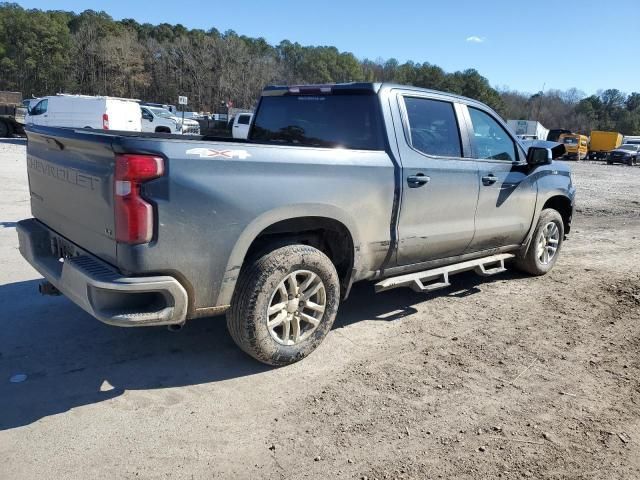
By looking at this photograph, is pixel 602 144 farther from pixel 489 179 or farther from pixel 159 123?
pixel 489 179

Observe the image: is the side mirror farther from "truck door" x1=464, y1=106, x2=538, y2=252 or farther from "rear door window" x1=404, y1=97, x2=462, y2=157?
"rear door window" x1=404, y1=97, x2=462, y2=157

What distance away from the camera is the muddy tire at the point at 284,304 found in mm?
3389

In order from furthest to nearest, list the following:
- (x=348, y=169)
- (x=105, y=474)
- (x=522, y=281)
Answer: (x=522, y=281) → (x=348, y=169) → (x=105, y=474)

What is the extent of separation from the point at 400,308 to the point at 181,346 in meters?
Answer: 2.12

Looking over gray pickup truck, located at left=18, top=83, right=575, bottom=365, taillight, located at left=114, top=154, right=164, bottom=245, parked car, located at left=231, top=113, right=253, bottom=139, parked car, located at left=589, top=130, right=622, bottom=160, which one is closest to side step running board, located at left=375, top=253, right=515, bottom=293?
gray pickup truck, located at left=18, top=83, right=575, bottom=365

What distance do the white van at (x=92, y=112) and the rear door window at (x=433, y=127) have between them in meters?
17.0

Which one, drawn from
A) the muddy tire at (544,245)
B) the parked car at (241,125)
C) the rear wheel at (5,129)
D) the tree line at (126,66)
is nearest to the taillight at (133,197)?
the muddy tire at (544,245)

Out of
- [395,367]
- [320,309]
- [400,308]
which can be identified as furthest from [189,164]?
[400,308]

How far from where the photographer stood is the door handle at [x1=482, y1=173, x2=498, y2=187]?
4.92 meters

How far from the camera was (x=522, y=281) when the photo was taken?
20.2ft

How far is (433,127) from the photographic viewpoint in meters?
4.57

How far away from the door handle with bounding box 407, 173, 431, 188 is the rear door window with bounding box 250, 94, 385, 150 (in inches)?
13.6

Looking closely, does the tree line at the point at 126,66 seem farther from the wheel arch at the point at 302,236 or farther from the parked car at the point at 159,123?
the wheel arch at the point at 302,236

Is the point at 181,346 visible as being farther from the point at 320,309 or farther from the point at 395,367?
the point at 395,367
